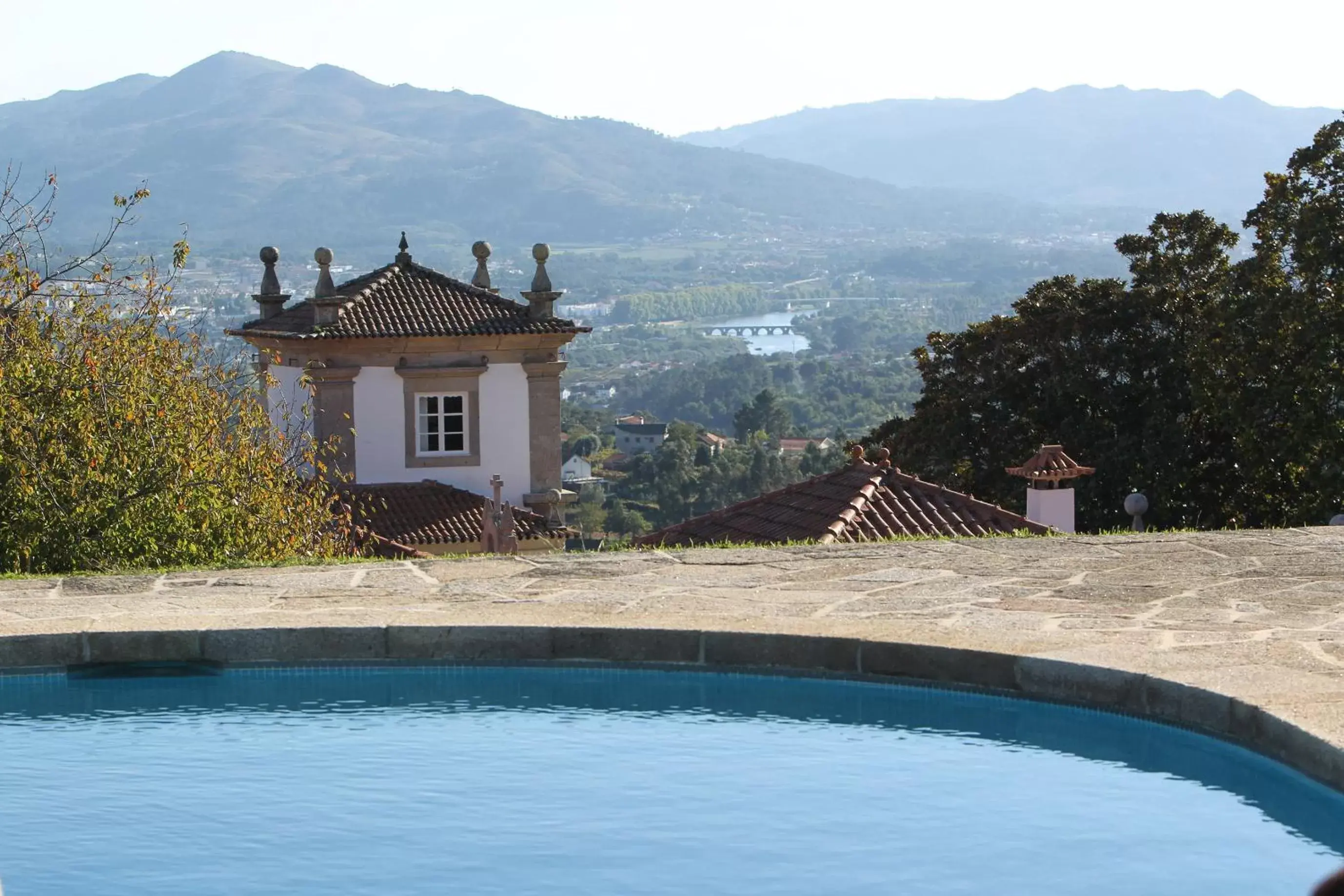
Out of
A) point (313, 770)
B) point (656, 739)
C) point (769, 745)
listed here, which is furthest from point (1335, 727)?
point (313, 770)

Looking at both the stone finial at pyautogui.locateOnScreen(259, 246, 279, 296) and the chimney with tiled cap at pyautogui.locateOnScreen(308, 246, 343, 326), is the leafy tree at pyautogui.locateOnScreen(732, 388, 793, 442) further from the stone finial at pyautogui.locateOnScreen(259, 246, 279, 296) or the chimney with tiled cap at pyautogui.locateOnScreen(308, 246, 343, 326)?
the chimney with tiled cap at pyautogui.locateOnScreen(308, 246, 343, 326)

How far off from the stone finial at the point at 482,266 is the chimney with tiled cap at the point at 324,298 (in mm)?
3806

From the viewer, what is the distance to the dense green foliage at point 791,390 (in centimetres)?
11462

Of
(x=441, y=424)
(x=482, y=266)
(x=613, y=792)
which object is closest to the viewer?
(x=613, y=792)

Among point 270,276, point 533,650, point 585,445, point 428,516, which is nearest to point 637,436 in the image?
point 585,445

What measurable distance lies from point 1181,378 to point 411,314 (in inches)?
566

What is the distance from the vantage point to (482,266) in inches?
1501

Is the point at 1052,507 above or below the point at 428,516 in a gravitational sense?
above

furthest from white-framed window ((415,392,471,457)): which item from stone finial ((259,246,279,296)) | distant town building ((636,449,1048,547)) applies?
distant town building ((636,449,1048,547))

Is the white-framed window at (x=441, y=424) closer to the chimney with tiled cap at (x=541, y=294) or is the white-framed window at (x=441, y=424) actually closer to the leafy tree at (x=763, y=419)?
the chimney with tiled cap at (x=541, y=294)

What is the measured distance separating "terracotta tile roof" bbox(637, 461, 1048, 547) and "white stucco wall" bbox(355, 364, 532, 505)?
1652 cm

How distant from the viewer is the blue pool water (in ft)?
19.4

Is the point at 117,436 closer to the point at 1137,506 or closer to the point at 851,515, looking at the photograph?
the point at 851,515

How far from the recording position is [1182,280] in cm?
3178
